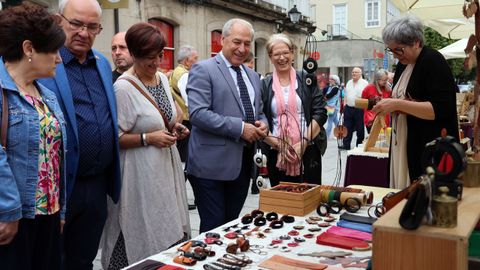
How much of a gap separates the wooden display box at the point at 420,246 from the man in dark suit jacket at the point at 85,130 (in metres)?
1.43

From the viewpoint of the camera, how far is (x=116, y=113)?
7.79 feet

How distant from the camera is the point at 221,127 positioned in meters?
2.71

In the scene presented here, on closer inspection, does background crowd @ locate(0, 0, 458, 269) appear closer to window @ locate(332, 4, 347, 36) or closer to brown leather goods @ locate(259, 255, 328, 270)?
brown leather goods @ locate(259, 255, 328, 270)

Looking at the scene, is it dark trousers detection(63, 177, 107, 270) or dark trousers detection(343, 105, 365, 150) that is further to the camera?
dark trousers detection(343, 105, 365, 150)

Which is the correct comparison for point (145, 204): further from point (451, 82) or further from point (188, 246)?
point (451, 82)

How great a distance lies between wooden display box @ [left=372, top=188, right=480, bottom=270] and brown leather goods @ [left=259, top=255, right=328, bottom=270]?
0.37m

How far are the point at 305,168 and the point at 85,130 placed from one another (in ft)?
5.56

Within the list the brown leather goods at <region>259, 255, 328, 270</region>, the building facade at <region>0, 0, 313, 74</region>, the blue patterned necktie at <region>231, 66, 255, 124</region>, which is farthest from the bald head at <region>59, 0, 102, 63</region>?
the building facade at <region>0, 0, 313, 74</region>

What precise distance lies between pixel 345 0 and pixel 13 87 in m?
35.3

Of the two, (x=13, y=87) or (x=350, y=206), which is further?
(x=350, y=206)

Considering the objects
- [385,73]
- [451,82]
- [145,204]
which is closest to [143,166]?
[145,204]

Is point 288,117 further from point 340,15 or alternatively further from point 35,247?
point 340,15

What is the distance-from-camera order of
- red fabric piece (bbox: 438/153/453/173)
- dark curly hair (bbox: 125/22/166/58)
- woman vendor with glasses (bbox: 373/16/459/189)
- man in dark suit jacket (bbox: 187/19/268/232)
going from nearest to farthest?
red fabric piece (bbox: 438/153/453/173) → dark curly hair (bbox: 125/22/166/58) → woman vendor with glasses (bbox: 373/16/459/189) → man in dark suit jacket (bbox: 187/19/268/232)

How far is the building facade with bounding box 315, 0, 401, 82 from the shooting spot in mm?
28359
